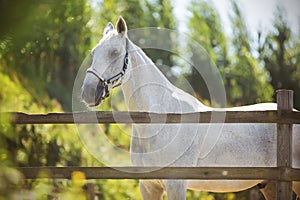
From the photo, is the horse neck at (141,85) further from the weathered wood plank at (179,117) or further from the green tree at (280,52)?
the green tree at (280,52)

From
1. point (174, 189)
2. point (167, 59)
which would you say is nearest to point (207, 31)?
point (167, 59)

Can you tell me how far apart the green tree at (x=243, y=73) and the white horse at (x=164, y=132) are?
10.7 m

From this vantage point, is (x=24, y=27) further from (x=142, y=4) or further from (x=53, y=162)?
(x=142, y=4)

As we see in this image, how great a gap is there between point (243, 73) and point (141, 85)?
13837 mm

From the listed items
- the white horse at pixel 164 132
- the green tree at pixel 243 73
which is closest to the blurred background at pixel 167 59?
the green tree at pixel 243 73

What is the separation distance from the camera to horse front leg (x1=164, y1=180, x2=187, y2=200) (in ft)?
15.8

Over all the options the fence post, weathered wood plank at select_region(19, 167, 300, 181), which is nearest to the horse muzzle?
weathered wood plank at select_region(19, 167, 300, 181)

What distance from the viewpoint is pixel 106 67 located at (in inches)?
195

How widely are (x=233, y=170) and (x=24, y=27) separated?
2770mm

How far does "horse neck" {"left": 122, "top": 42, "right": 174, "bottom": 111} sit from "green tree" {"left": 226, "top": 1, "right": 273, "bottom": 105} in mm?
11067

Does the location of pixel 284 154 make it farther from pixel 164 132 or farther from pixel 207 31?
pixel 207 31

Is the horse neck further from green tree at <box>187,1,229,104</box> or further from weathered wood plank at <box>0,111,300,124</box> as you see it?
green tree at <box>187,1,229,104</box>

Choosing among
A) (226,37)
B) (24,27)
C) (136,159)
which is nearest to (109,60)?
(136,159)

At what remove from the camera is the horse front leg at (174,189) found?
A: 4.82 metres
